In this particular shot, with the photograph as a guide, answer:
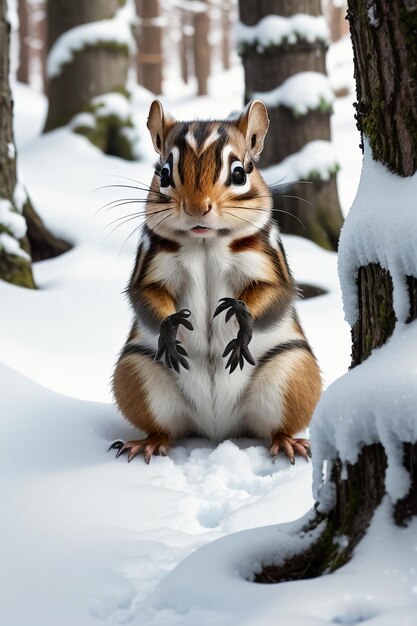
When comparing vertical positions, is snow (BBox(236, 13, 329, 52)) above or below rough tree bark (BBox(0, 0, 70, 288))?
above

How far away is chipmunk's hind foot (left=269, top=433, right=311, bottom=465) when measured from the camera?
384 centimetres

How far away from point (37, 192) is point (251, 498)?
523 centimetres

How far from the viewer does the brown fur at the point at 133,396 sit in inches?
154

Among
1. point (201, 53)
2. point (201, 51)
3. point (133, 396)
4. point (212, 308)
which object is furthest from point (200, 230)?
point (201, 51)

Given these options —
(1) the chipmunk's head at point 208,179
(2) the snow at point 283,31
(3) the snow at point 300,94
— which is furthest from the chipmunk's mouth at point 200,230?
(2) the snow at point 283,31

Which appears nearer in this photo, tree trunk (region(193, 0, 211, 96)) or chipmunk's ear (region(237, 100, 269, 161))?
chipmunk's ear (region(237, 100, 269, 161))

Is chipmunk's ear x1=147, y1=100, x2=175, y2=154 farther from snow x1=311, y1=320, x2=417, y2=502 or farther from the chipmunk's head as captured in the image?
snow x1=311, y1=320, x2=417, y2=502

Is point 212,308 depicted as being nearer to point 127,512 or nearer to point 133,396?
point 133,396

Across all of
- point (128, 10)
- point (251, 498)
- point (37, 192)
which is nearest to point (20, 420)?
point (251, 498)

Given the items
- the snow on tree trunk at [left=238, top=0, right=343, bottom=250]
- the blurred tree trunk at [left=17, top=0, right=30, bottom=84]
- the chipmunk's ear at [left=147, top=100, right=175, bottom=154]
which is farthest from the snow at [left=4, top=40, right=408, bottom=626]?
the blurred tree trunk at [left=17, top=0, right=30, bottom=84]

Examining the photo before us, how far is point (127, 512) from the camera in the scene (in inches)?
130

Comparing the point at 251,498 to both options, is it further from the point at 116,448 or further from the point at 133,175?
the point at 133,175

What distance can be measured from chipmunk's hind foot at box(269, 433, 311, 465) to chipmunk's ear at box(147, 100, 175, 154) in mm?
1207

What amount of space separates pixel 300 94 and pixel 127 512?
5.12 meters
